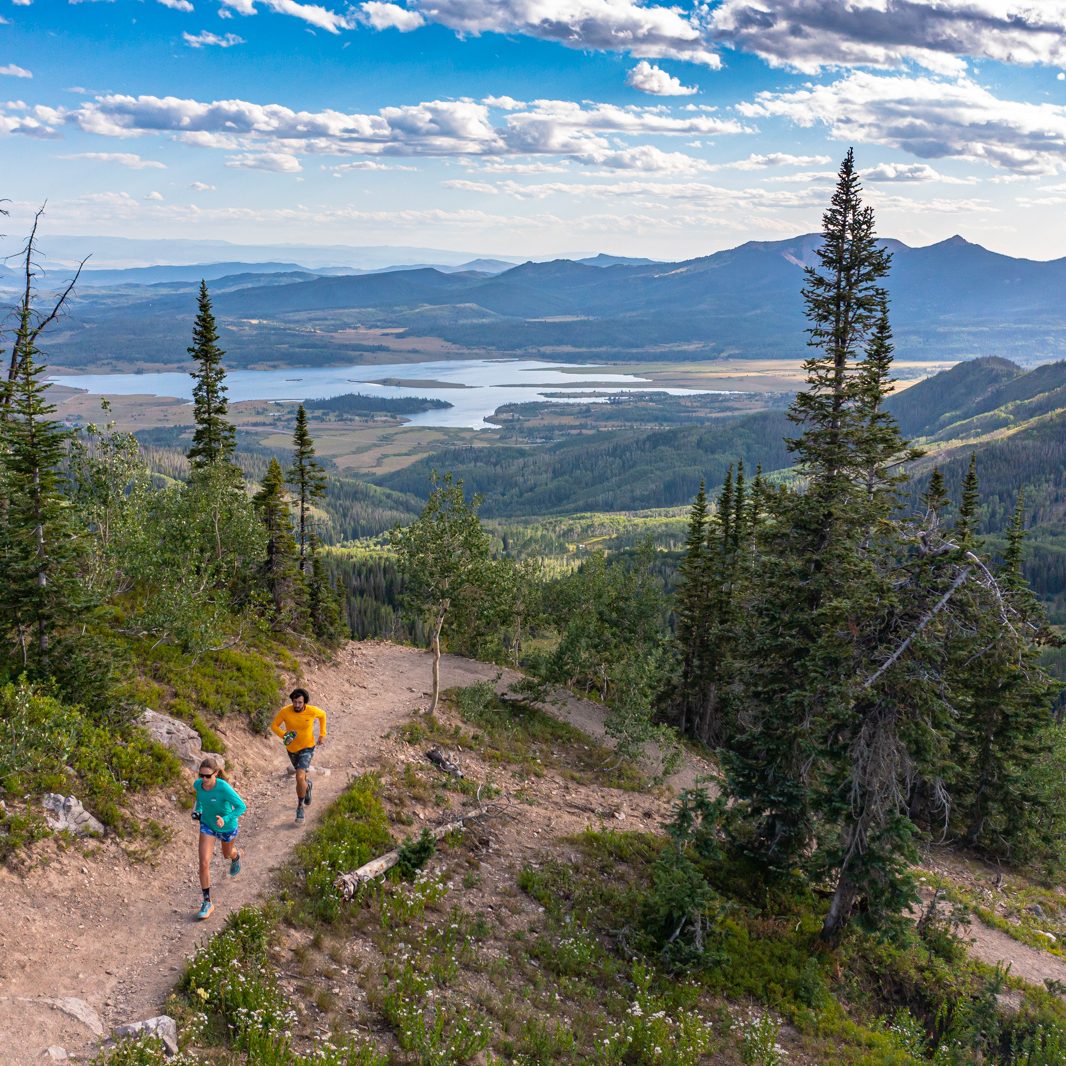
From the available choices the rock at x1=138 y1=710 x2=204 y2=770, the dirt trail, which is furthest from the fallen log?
the rock at x1=138 y1=710 x2=204 y2=770

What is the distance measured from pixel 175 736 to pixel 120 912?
6692mm

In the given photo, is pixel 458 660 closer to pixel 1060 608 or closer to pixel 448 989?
pixel 448 989

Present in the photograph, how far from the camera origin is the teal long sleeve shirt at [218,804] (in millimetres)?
14844

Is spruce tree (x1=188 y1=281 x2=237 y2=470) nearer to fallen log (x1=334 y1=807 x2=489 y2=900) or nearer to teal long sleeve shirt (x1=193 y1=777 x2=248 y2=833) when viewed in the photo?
fallen log (x1=334 y1=807 x2=489 y2=900)

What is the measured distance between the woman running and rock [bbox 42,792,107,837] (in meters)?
2.78

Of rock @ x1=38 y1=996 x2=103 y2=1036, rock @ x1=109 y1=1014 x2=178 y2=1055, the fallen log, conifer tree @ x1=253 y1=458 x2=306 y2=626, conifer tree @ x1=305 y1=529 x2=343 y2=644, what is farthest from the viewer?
conifer tree @ x1=305 y1=529 x2=343 y2=644

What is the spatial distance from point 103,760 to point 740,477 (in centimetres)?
4172

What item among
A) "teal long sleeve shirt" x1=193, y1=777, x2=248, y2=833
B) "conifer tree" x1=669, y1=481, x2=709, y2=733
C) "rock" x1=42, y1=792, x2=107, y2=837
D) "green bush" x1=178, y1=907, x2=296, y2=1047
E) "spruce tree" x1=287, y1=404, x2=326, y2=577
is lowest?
"conifer tree" x1=669, y1=481, x2=709, y2=733

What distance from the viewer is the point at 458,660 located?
5022 cm

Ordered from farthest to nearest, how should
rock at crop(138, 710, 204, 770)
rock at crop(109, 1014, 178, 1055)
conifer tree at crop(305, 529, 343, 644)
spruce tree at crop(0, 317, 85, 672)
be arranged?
conifer tree at crop(305, 529, 343, 644) → rock at crop(138, 710, 204, 770) → spruce tree at crop(0, 317, 85, 672) → rock at crop(109, 1014, 178, 1055)

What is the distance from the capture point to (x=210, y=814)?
14914 millimetres

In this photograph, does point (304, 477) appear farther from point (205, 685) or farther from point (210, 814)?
point (210, 814)

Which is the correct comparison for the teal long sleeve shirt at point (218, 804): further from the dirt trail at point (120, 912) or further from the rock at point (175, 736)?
the rock at point (175, 736)

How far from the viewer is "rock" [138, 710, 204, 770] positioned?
2000cm
